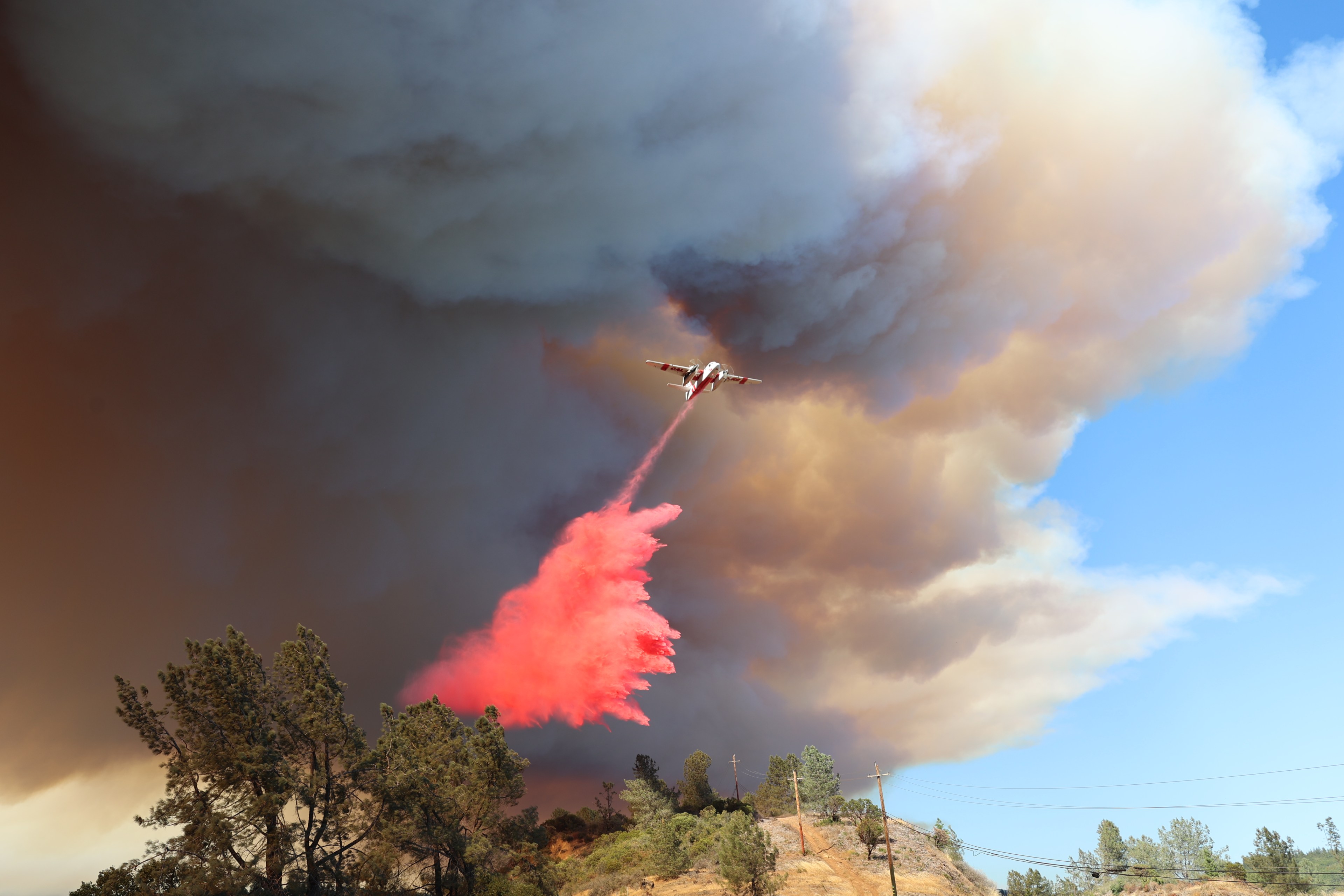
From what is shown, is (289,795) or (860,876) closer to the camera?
(289,795)

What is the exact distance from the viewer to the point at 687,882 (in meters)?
75.9

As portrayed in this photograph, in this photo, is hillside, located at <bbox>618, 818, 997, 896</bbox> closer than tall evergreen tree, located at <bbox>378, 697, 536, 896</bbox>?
No

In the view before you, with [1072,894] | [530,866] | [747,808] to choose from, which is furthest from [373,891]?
[1072,894]

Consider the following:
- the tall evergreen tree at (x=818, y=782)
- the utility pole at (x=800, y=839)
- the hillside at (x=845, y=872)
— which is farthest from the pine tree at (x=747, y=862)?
the tall evergreen tree at (x=818, y=782)

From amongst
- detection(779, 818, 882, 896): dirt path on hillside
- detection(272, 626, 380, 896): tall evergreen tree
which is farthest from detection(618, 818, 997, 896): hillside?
detection(272, 626, 380, 896): tall evergreen tree

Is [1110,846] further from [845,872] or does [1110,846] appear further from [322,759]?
[322,759]

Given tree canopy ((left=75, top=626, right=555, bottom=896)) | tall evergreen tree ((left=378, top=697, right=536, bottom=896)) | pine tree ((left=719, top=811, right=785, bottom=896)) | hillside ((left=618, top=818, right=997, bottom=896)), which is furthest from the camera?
hillside ((left=618, top=818, right=997, bottom=896))

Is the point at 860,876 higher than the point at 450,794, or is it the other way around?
the point at 450,794

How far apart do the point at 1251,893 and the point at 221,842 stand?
9807 centimetres

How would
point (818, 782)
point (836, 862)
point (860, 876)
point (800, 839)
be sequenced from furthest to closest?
1. point (818, 782)
2. point (800, 839)
3. point (836, 862)
4. point (860, 876)

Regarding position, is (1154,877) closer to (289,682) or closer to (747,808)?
(747,808)

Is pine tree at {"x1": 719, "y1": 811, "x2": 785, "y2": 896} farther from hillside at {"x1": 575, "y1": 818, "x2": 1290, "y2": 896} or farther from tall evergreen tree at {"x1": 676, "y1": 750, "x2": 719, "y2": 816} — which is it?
tall evergreen tree at {"x1": 676, "y1": 750, "x2": 719, "y2": 816}

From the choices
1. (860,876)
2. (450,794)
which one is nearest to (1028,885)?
(860,876)

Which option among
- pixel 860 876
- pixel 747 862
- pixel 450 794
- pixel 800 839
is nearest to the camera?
pixel 450 794
